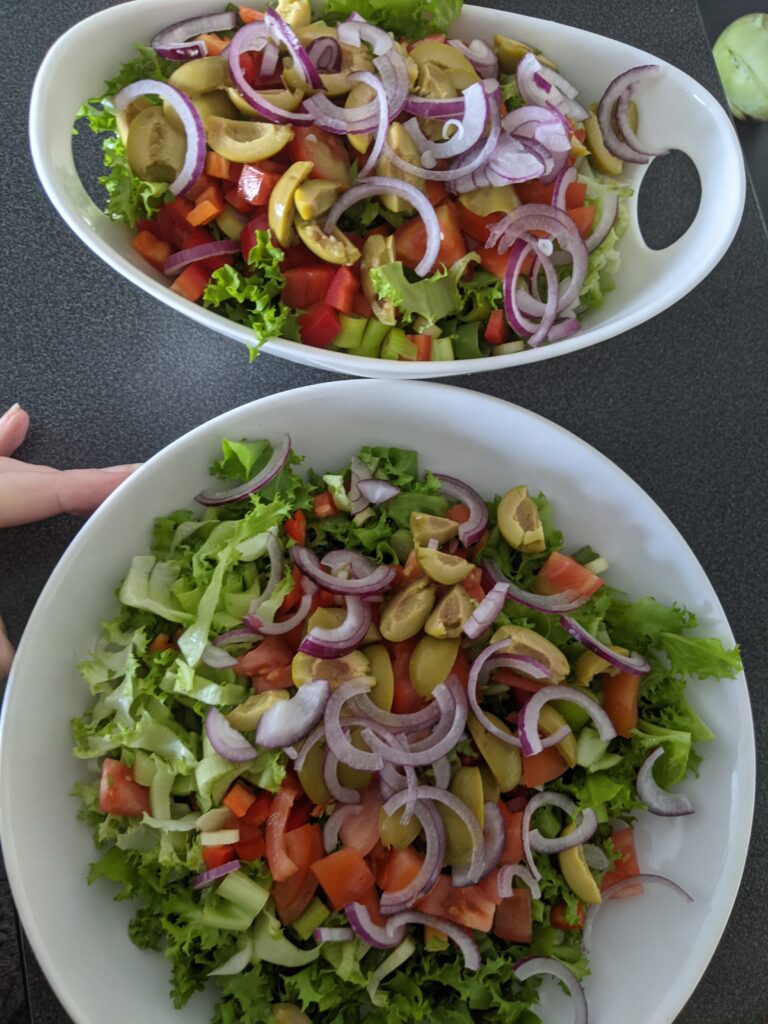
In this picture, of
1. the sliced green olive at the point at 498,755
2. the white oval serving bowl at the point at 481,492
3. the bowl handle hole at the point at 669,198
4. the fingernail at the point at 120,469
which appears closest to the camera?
the white oval serving bowl at the point at 481,492

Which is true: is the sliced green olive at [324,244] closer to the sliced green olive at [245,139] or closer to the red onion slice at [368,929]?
the sliced green olive at [245,139]

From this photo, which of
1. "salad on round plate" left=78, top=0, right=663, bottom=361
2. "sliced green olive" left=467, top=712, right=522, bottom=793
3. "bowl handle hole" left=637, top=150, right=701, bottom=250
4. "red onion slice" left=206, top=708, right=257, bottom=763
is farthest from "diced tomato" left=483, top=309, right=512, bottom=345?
"red onion slice" left=206, top=708, right=257, bottom=763

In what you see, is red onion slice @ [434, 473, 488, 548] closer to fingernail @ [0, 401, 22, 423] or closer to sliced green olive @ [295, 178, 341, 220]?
sliced green olive @ [295, 178, 341, 220]

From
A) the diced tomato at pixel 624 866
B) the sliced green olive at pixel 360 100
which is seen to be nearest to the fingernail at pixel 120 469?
the sliced green olive at pixel 360 100

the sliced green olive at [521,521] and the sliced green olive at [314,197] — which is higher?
the sliced green olive at [314,197]

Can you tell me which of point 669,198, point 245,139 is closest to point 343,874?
point 245,139

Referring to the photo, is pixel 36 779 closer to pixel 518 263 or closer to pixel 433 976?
pixel 433 976
